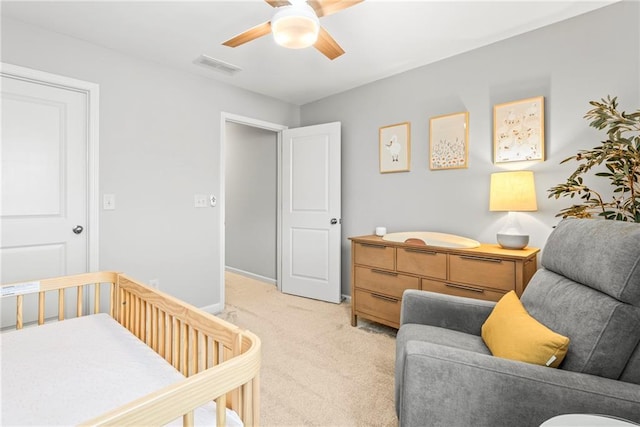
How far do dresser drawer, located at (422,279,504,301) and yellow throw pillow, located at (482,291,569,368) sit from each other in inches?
24.0

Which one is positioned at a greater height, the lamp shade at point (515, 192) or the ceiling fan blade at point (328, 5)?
the ceiling fan blade at point (328, 5)

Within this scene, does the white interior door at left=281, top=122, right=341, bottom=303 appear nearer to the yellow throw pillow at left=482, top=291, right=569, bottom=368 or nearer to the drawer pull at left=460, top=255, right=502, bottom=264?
the drawer pull at left=460, top=255, right=502, bottom=264

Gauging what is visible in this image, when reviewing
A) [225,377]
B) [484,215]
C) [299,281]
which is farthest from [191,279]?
[484,215]

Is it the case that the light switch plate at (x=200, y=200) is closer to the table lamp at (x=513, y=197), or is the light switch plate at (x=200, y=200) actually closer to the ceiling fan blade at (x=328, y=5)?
the ceiling fan blade at (x=328, y=5)

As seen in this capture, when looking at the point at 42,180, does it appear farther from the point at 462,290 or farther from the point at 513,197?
the point at 513,197

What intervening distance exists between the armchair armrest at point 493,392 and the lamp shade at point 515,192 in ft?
4.19

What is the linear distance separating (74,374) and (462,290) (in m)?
2.16

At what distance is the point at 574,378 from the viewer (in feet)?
3.33

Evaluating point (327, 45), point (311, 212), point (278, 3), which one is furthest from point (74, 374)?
point (311, 212)

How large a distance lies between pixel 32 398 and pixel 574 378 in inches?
65.7

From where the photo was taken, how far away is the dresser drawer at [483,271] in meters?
2.03

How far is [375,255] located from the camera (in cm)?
272

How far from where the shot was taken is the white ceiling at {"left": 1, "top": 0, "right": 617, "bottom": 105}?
2.02 metres

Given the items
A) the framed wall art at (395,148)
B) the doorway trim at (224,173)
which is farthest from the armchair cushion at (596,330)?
the doorway trim at (224,173)
